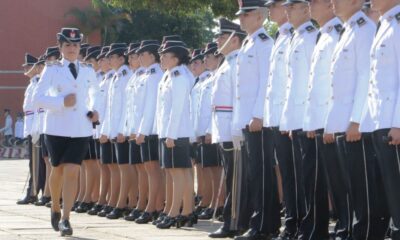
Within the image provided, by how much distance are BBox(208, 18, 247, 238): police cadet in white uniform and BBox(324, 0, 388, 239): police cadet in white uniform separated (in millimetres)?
2447

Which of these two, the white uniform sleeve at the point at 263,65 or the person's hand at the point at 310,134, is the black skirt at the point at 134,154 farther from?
the person's hand at the point at 310,134

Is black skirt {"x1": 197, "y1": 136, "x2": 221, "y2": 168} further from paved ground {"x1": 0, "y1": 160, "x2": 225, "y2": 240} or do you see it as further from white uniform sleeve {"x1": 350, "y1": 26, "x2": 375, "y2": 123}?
white uniform sleeve {"x1": 350, "y1": 26, "x2": 375, "y2": 123}

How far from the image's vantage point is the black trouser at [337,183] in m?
8.84

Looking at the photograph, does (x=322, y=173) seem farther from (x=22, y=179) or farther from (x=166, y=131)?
(x=22, y=179)

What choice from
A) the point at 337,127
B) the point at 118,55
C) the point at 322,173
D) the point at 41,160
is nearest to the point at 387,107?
the point at 337,127

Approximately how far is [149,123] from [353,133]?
5165 millimetres

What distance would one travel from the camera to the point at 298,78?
944cm

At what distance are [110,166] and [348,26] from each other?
21.8 feet

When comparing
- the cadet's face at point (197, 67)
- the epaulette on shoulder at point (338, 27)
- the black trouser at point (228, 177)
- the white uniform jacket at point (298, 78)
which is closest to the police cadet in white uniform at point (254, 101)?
the black trouser at point (228, 177)

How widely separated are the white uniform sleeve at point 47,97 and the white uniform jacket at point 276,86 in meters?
2.86

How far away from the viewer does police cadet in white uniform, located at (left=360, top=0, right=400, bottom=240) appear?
7.72m

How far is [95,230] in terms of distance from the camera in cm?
1221

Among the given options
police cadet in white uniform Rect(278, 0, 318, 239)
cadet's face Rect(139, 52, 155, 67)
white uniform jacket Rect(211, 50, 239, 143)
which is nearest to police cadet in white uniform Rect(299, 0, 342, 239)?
police cadet in white uniform Rect(278, 0, 318, 239)

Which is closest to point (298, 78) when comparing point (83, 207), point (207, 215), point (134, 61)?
point (207, 215)
